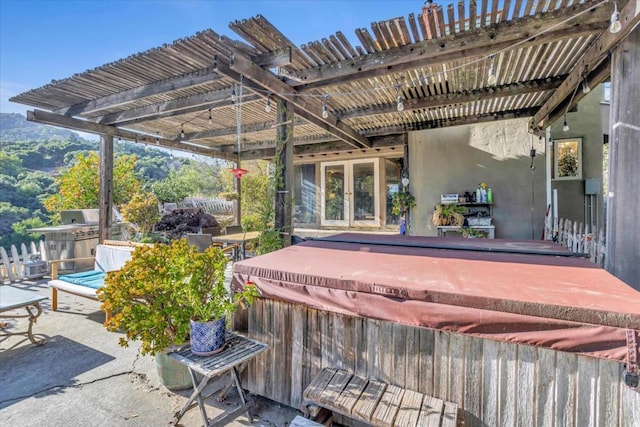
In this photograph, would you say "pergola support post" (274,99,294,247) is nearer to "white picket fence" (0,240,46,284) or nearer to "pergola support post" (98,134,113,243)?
"pergola support post" (98,134,113,243)

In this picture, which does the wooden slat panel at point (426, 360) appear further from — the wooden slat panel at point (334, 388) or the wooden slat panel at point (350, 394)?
the wooden slat panel at point (334, 388)

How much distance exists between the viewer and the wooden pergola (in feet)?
8.41

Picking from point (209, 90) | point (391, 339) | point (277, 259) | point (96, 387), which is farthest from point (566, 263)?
point (209, 90)

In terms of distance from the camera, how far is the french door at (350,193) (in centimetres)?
799

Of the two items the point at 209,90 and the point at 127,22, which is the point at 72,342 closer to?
the point at 209,90

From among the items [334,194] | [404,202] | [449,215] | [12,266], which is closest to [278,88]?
[404,202]

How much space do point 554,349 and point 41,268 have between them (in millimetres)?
7431

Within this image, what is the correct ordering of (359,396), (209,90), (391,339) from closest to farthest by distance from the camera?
(359,396) → (391,339) → (209,90)

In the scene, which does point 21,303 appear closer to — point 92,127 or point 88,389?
point 88,389

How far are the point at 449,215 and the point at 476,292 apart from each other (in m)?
4.36

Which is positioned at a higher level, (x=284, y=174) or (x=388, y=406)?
(x=284, y=174)

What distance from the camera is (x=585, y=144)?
5840 mm

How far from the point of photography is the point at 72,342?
3.09m

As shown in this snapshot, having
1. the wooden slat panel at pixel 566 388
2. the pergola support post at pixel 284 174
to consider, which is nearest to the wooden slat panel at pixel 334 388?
the wooden slat panel at pixel 566 388
